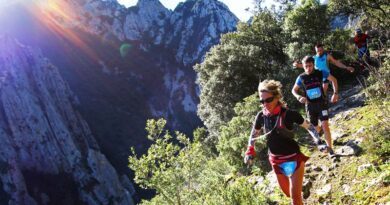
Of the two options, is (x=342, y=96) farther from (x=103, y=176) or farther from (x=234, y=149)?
(x=103, y=176)

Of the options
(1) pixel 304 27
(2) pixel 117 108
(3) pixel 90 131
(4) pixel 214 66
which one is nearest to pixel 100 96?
(2) pixel 117 108

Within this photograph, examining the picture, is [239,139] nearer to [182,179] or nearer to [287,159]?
[182,179]

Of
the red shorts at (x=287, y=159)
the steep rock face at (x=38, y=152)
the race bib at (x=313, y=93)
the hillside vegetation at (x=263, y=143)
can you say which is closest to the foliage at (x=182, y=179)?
the hillside vegetation at (x=263, y=143)

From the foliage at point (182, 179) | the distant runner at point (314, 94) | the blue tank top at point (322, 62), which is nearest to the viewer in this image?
the foliage at point (182, 179)

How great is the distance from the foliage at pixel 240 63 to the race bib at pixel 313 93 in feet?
53.6

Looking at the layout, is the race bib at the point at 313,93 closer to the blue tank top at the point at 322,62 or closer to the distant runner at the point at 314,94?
the distant runner at the point at 314,94

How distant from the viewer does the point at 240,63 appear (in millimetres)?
26656

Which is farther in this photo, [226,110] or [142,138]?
[142,138]

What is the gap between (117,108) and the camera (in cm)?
10819

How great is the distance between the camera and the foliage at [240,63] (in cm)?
2636

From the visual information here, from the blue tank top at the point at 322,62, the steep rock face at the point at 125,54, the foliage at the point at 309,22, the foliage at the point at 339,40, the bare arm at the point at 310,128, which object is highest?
the steep rock face at the point at 125,54

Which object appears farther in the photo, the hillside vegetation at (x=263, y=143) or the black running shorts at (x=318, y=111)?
the black running shorts at (x=318, y=111)

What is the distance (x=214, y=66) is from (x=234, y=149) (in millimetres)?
16054

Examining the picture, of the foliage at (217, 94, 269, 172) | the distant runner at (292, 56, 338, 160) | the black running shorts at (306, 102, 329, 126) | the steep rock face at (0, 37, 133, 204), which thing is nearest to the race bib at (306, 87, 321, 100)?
the distant runner at (292, 56, 338, 160)
